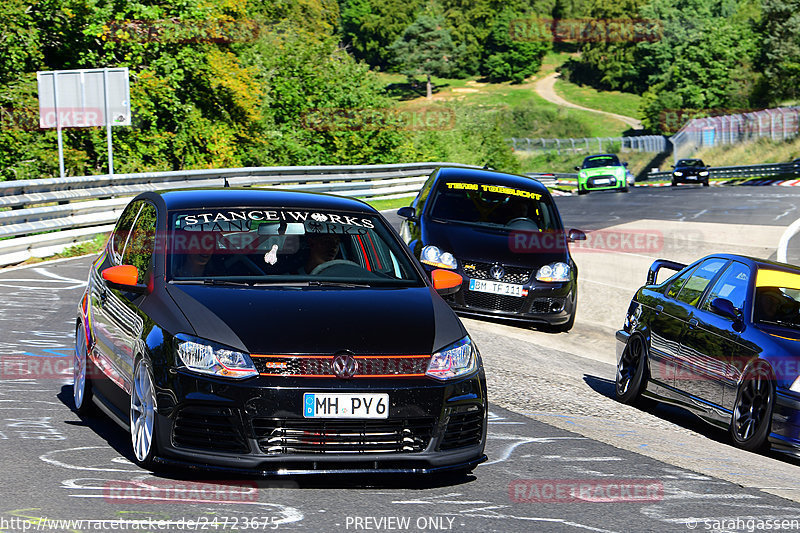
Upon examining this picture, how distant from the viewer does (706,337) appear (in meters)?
9.12

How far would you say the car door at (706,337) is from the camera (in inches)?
350

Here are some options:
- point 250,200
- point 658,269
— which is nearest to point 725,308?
point 658,269

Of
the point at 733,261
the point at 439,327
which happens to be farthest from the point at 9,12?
the point at 439,327

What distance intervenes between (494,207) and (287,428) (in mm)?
9641

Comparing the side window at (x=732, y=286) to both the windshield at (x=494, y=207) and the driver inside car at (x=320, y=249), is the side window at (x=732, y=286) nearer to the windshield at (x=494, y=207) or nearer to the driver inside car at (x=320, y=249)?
the driver inside car at (x=320, y=249)

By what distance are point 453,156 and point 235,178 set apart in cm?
2566

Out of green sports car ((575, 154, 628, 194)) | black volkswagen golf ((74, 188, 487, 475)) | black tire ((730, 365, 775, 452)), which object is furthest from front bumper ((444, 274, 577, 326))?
green sports car ((575, 154, 628, 194))

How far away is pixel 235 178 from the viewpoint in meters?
26.6

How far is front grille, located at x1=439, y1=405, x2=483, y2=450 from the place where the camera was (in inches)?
226

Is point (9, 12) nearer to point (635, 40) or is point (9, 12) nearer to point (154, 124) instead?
point (154, 124)

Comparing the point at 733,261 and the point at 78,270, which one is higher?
the point at 733,261

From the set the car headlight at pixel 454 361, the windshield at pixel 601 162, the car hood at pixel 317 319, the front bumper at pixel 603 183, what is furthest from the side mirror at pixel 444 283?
the windshield at pixel 601 162

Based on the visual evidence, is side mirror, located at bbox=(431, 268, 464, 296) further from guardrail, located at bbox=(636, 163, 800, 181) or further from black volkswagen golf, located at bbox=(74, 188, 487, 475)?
guardrail, located at bbox=(636, 163, 800, 181)

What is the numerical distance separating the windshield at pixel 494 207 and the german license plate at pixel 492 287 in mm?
1151
